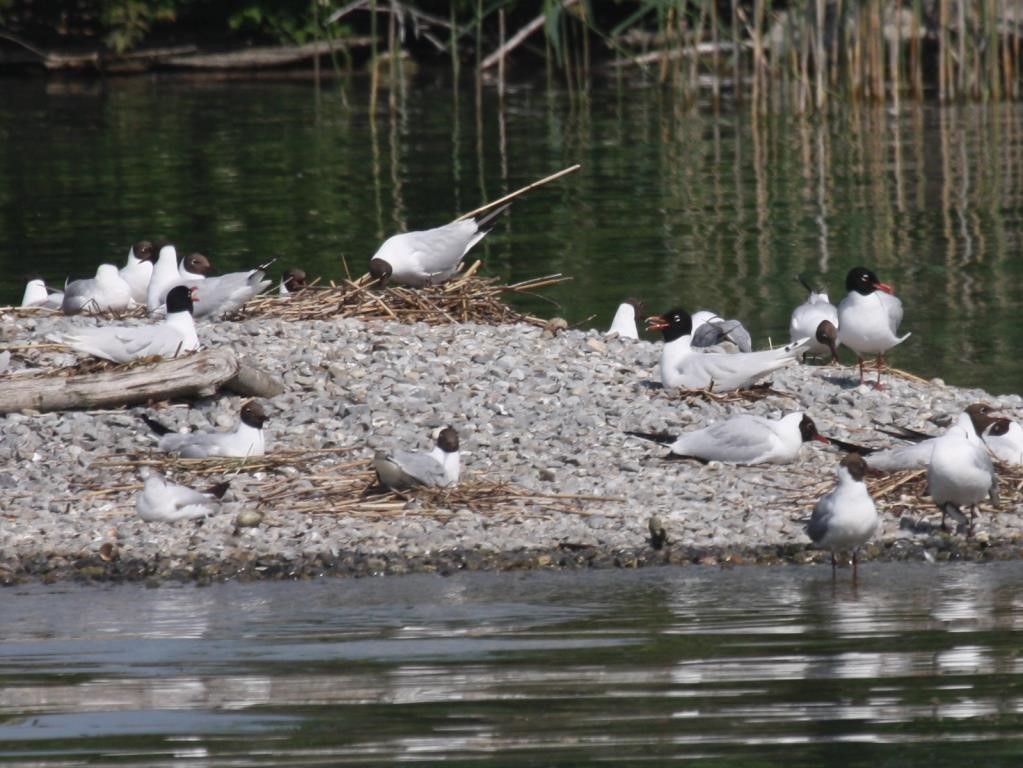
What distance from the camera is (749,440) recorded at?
32.2 feet

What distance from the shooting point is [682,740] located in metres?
5.60

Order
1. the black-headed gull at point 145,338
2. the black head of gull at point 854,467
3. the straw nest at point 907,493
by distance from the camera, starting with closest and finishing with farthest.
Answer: the black head of gull at point 854,467
the straw nest at point 907,493
the black-headed gull at point 145,338

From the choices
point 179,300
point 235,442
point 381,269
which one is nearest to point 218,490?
point 235,442

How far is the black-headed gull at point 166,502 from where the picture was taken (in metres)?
8.98

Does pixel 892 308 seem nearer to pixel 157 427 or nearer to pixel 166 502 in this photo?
pixel 157 427

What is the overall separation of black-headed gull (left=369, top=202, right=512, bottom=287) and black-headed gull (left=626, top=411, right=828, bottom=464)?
3497mm

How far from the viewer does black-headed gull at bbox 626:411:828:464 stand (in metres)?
9.83

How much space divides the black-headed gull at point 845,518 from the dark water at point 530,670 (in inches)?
6.6

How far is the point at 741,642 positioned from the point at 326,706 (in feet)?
5.31

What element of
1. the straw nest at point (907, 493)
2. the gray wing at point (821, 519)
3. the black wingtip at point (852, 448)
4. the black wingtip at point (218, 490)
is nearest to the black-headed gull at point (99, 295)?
the black wingtip at point (218, 490)

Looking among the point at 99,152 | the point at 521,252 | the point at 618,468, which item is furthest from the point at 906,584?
the point at 99,152

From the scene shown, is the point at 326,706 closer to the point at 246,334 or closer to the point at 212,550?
the point at 212,550

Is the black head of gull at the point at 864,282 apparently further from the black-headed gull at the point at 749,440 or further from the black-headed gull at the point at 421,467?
the black-headed gull at the point at 421,467

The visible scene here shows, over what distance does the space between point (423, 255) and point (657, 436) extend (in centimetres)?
339
